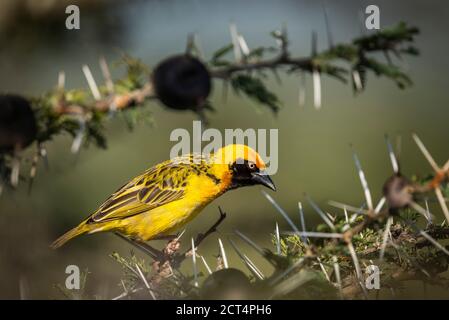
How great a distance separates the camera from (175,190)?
5.33 metres

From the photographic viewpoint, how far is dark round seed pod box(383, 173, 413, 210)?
200 cm

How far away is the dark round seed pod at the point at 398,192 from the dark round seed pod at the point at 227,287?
0.64 meters

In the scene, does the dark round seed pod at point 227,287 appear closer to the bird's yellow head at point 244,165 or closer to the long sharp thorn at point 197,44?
the long sharp thorn at point 197,44

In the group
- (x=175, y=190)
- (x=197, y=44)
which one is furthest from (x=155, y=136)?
(x=197, y=44)

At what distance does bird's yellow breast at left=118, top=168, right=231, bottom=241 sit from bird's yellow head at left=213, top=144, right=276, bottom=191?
0.09 metres

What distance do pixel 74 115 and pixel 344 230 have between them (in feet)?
3.48

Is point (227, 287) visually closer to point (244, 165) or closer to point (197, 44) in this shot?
point (197, 44)

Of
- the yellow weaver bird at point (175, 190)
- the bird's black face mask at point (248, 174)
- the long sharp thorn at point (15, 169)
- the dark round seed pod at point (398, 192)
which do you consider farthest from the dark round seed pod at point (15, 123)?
the bird's black face mask at point (248, 174)

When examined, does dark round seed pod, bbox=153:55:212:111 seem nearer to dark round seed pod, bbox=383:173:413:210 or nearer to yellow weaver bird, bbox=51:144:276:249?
dark round seed pod, bbox=383:173:413:210

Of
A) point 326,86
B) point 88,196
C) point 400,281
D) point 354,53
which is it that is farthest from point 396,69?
point 326,86

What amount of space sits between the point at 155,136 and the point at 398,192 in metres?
7.67

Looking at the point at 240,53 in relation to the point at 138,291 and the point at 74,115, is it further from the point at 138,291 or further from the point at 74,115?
the point at 138,291

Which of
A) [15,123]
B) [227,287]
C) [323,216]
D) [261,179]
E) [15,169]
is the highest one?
[15,123]
